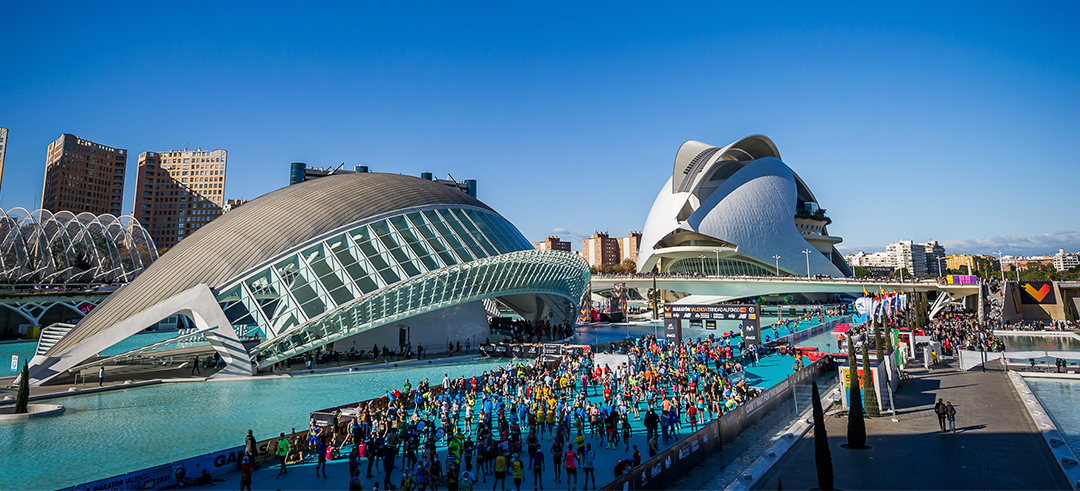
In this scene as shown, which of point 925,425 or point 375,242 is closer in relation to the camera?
point 925,425

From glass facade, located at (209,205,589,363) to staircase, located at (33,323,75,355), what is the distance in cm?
744

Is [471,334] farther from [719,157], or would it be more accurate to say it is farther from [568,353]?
[719,157]

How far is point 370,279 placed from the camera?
28.9 metres

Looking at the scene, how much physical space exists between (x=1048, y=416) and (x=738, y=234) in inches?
2828

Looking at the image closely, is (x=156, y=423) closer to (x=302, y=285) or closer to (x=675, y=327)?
(x=302, y=285)

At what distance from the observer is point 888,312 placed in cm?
2941

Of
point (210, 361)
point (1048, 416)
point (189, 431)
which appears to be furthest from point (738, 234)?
point (189, 431)

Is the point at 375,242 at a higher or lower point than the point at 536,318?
higher

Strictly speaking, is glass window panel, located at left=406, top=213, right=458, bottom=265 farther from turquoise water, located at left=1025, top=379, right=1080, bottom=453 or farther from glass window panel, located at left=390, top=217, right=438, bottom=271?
turquoise water, located at left=1025, top=379, right=1080, bottom=453

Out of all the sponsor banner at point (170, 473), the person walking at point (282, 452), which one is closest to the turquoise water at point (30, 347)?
the sponsor banner at point (170, 473)

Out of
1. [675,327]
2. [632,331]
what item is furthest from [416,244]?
[632,331]

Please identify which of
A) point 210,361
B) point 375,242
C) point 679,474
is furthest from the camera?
point 375,242

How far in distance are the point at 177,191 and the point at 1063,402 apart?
159 m

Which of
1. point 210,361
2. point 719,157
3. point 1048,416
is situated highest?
point 719,157
